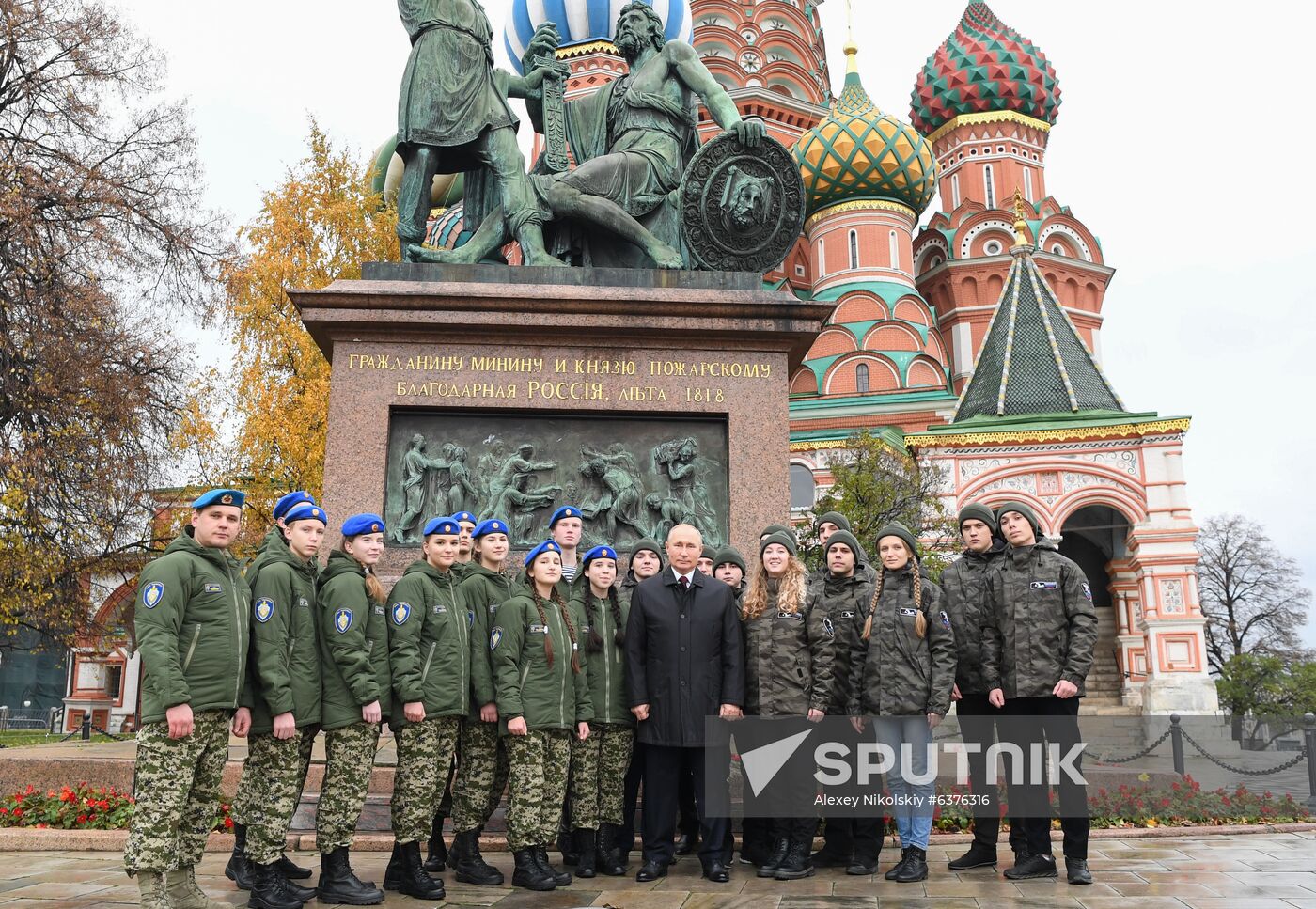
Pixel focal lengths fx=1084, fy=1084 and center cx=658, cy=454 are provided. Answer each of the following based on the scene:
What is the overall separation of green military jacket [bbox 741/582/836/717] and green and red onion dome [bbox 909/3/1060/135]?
4155 cm

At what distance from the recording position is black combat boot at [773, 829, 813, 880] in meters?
5.07

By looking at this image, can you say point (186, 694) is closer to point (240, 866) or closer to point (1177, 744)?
point (240, 866)

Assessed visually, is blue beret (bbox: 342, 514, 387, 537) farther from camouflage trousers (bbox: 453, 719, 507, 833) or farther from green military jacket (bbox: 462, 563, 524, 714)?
camouflage trousers (bbox: 453, 719, 507, 833)

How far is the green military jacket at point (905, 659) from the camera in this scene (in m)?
5.16

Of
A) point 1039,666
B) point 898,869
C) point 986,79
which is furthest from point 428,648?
point 986,79

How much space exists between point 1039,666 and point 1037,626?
0.19 m

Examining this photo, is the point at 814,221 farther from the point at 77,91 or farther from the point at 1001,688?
the point at 1001,688

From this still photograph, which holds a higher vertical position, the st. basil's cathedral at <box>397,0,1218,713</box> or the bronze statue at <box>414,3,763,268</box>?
the st. basil's cathedral at <box>397,0,1218,713</box>

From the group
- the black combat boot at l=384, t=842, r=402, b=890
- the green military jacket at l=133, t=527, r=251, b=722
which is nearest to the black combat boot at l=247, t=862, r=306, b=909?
the black combat boot at l=384, t=842, r=402, b=890

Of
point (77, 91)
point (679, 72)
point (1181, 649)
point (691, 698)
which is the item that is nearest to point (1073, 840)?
point (691, 698)

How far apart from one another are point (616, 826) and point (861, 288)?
104 ft

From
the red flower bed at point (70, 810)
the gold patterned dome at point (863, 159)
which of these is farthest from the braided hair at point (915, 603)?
the gold patterned dome at point (863, 159)

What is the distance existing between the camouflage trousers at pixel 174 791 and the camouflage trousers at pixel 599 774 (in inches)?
64.7

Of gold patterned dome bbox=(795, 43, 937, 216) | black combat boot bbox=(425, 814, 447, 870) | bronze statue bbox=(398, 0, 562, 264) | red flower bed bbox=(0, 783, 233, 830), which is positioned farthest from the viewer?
gold patterned dome bbox=(795, 43, 937, 216)
